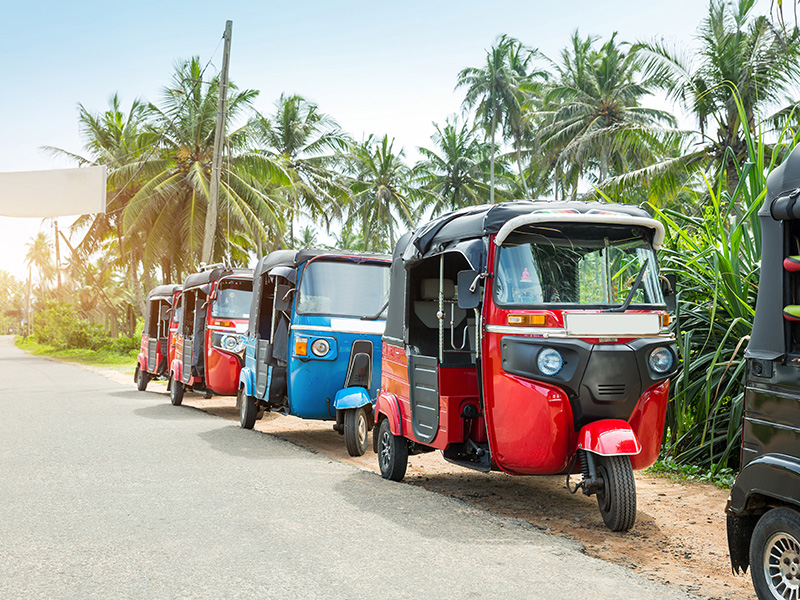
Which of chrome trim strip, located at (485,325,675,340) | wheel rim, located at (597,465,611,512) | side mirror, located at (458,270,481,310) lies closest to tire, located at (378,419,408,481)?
side mirror, located at (458,270,481,310)

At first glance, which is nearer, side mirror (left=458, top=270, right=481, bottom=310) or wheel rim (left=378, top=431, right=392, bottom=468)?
side mirror (left=458, top=270, right=481, bottom=310)

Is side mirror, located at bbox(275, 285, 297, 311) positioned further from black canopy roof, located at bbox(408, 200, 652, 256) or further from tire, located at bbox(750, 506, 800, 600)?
tire, located at bbox(750, 506, 800, 600)

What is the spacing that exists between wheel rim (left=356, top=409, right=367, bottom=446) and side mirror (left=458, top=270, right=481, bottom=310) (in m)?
3.61

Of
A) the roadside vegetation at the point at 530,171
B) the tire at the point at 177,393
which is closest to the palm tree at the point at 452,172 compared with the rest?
the roadside vegetation at the point at 530,171

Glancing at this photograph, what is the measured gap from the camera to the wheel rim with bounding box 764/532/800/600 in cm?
376

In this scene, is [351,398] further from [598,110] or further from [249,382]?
[598,110]

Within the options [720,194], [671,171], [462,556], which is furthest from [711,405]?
[671,171]

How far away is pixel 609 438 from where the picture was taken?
19.2 feet

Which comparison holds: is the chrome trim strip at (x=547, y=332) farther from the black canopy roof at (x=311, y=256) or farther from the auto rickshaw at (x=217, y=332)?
the auto rickshaw at (x=217, y=332)

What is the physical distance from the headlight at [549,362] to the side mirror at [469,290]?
70 centimetres

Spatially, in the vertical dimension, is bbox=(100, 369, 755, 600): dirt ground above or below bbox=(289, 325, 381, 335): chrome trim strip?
below

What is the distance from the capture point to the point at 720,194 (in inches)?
348

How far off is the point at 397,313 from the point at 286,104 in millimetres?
33899

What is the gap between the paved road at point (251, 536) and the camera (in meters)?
4.51
